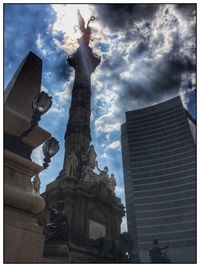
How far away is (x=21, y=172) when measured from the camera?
13.7 feet

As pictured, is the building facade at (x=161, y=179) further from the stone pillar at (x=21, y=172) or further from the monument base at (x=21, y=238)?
the monument base at (x=21, y=238)

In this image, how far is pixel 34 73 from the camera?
5.34 meters

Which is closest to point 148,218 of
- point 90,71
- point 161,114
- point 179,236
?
point 179,236

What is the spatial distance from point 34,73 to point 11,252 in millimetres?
3465

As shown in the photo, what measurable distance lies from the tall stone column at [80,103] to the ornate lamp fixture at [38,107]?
13.8 metres

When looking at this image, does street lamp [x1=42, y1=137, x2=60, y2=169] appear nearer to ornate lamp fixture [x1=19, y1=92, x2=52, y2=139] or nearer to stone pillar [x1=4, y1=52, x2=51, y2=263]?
stone pillar [x1=4, y1=52, x2=51, y2=263]

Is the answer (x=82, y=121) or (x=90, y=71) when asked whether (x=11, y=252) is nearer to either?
(x=82, y=121)

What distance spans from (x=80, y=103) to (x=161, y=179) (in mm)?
70998

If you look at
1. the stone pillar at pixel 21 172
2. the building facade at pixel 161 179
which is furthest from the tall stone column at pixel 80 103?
the building facade at pixel 161 179

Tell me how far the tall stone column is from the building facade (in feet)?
146

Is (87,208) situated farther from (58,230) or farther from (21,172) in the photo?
(21,172)

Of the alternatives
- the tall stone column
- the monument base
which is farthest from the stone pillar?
the tall stone column

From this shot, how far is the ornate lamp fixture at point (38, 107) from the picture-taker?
14.3ft

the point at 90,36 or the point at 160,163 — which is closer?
the point at 90,36
